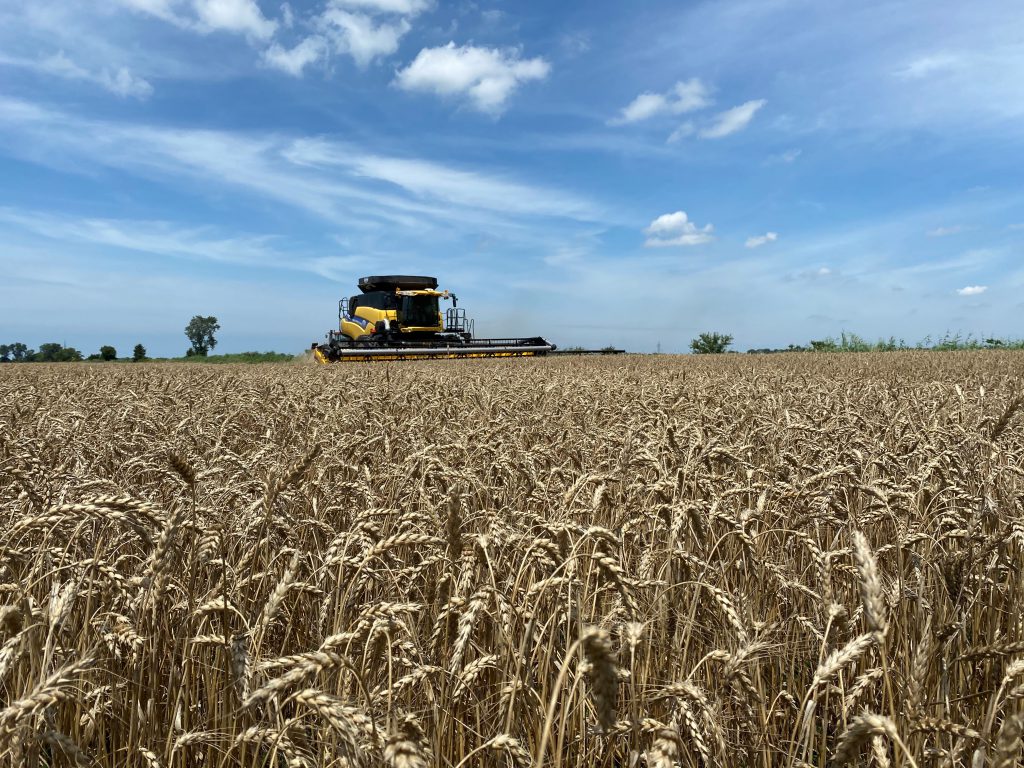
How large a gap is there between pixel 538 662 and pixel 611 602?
51 cm

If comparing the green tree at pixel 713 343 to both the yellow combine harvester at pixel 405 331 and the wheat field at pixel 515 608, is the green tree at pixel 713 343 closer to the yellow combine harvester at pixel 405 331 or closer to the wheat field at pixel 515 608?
the yellow combine harvester at pixel 405 331

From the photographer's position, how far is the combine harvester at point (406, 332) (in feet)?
89.3

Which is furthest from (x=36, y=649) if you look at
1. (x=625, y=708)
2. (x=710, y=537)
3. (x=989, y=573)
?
(x=989, y=573)

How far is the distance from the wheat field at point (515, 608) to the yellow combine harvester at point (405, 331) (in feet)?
74.0

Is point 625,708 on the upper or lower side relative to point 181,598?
lower

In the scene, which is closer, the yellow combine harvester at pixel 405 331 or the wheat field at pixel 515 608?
the wheat field at pixel 515 608

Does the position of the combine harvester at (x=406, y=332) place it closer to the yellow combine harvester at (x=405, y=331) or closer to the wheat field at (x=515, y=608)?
the yellow combine harvester at (x=405, y=331)

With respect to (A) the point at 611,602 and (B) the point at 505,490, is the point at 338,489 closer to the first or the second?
(B) the point at 505,490

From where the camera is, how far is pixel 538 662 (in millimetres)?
2195

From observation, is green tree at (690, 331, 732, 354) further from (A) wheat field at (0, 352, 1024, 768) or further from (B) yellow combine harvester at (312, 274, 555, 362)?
(A) wheat field at (0, 352, 1024, 768)

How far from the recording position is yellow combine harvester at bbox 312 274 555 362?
27.3 m

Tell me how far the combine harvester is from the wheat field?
22.4 meters

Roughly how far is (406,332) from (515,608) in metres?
28.6

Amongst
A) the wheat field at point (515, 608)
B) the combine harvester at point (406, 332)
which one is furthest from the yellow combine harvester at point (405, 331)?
the wheat field at point (515, 608)
